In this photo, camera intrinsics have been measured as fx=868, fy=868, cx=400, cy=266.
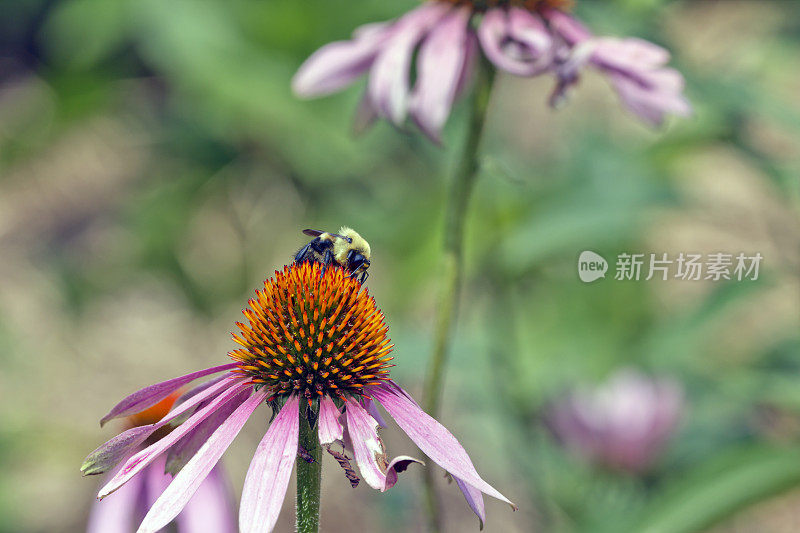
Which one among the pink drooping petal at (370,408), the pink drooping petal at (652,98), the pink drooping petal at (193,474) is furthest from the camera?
the pink drooping petal at (652,98)

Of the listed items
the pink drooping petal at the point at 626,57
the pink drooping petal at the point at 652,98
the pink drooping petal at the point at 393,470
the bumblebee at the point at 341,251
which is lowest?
the pink drooping petal at the point at 393,470

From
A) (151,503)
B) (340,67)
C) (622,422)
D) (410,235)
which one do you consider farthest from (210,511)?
(410,235)

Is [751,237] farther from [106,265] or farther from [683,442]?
[106,265]

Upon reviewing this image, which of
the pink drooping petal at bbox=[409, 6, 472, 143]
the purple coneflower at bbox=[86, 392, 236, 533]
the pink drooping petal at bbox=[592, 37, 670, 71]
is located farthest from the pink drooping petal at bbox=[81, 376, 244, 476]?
the pink drooping petal at bbox=[592, 37, 670, 71]

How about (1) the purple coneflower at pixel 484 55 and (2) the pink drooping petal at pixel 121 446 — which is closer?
(2) the pink drooping petal at pixel 121 446

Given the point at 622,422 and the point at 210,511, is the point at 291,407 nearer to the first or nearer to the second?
the point at 210,511

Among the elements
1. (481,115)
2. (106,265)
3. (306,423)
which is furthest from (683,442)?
(106,265)

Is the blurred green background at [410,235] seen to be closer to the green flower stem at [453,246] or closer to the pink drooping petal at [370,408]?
the green flower stem at [453,246]

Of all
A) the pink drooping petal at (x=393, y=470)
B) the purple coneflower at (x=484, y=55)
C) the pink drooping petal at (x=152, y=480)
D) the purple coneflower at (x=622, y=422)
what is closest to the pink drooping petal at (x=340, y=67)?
the purple coneflower at (x=484, y=55)
